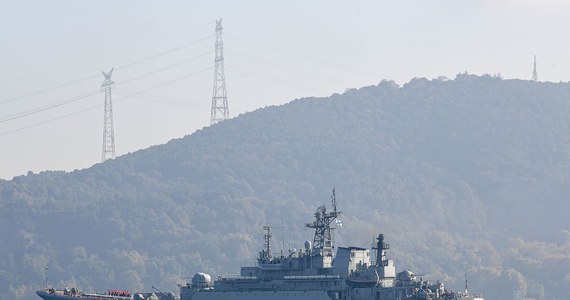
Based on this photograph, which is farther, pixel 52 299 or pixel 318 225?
pixel 52 299

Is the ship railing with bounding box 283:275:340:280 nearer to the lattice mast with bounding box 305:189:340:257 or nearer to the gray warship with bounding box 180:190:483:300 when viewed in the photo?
the gray warship with bounding box 180:190:483:300

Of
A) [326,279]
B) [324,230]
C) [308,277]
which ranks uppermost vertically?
[324,230]

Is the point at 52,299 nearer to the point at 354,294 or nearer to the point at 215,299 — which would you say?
the point at 215,299

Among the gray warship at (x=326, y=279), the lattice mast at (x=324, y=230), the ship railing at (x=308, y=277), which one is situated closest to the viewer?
the gray warship at (x=326, y=279)

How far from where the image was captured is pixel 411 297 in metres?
102

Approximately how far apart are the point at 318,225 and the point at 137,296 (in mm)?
18053

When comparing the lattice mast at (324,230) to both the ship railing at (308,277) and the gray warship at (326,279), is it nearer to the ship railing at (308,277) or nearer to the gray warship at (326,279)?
the gray warship at (326,279)

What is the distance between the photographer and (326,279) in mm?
105312

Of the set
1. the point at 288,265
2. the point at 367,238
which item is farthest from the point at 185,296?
the point at 367,238

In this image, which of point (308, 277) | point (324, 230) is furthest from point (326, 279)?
point (324, 230)

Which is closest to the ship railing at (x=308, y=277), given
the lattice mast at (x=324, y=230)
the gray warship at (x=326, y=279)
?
the gray warship at (x=326, y=279)

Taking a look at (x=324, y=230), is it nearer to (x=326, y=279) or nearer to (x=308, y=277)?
(x=308, y=277)

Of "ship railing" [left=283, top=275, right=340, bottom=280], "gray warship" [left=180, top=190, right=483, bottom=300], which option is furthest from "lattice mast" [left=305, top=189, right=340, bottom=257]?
"ship railing" [left=283, top=275, right=340, bottom=280]

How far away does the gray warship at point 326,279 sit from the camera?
103250mm
